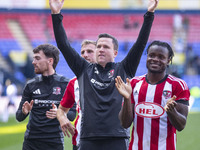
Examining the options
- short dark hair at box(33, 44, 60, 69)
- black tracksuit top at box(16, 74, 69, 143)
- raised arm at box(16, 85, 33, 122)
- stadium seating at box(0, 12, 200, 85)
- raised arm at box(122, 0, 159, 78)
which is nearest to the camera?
raised arm at box(122, 0, 159, 78)

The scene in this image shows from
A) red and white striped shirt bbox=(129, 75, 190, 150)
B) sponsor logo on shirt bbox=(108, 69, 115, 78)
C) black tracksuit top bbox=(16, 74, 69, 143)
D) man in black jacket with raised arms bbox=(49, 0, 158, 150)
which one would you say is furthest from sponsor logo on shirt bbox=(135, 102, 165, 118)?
black tracksuit top bbox=(16, 74, 69, 143)

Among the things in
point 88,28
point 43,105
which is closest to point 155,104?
point 43,105

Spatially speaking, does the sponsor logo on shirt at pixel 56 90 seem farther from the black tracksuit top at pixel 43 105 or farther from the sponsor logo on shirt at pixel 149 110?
the sponsor logo on shirt at pixel 149 110

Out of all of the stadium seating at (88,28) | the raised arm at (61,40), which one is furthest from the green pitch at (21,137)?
the stadium seating at (88,28)

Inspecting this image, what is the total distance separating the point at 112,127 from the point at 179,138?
805 centimetres

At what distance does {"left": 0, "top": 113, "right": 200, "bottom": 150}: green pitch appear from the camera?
9.32m

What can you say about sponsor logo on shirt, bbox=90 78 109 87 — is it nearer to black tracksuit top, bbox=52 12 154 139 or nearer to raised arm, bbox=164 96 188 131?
Answer: black tracksuit top, bbox=52 12 154 139

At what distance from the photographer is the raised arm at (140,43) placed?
3.54 meters

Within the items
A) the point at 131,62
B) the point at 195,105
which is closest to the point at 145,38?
the point at 131,62

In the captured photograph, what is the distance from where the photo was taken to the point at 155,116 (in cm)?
335

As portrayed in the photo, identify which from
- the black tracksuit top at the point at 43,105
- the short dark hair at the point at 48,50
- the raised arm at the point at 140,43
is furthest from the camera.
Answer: the short dark hair at the point at 48,50

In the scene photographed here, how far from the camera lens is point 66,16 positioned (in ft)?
103

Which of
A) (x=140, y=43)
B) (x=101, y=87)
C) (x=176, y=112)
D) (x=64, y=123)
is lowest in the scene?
(x=64, y=123)

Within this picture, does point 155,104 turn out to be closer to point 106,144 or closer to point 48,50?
point 106,144
